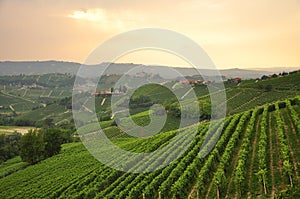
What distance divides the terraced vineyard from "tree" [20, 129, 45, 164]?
1430 centimetres

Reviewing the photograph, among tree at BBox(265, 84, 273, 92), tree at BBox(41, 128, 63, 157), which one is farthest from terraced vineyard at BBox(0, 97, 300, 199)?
tree at BBox(265, 84, 273, 92)

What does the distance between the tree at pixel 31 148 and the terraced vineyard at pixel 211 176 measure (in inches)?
563

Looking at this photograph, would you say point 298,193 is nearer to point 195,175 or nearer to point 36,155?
point 195,175

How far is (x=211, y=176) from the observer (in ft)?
76.7

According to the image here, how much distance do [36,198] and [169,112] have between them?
5080 cm

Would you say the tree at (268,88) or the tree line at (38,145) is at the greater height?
the tree at (268,88)

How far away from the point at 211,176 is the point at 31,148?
4028 cm

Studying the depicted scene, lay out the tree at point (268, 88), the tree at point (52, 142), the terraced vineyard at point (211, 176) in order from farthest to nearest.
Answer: the tree at point (268, 88), the tree at point (52, 142), the terraced vineyard at point (211, 176)

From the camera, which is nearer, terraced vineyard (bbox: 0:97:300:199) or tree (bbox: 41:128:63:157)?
terraced vineyard (bbox: 0:97:300:199)

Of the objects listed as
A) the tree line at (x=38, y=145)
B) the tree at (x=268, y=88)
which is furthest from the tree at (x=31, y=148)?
the tree at (x=268, y=88)

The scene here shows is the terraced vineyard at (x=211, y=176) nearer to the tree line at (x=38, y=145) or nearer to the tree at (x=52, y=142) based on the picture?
the tree line at (x=38, y=145)

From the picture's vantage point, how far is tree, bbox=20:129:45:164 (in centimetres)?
5429

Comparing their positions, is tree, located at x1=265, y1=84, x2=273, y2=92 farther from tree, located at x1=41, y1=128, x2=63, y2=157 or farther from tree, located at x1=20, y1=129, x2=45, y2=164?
tree, located at x1=20, y1=129, x2=45, y2=164

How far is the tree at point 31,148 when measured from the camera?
54291mm
